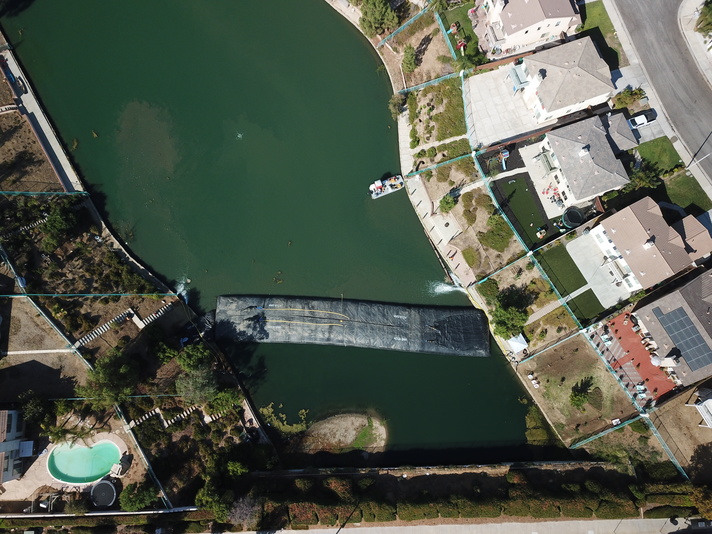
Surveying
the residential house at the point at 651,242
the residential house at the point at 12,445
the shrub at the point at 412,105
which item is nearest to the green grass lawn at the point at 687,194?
the residential house at the point at 651,242

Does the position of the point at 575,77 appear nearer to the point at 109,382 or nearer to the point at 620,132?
the point at 620,132

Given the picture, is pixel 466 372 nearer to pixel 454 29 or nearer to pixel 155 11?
pixel 454 29

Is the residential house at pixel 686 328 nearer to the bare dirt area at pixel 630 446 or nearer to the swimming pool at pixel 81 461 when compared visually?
the bare dirt area at pixel 630 446

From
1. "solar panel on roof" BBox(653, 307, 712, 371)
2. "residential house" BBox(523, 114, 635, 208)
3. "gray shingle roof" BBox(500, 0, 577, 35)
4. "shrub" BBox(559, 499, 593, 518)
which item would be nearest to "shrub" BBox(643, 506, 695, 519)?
"shrub" BBox(559, 499, 593, 518)

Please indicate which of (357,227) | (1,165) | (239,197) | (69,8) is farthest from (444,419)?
(69,8)

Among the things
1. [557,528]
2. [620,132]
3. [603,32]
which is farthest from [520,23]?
[557,528]

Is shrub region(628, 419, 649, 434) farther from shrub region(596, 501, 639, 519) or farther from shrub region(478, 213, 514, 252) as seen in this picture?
shrub region(478, 213, 514, 252)
